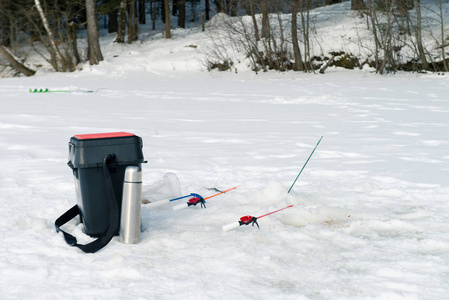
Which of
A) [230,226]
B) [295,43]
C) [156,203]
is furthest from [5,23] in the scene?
[230,226]

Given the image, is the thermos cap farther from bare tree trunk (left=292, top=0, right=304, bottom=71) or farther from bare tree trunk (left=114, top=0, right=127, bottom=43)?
bare tree trunk (left=114, top=0, right=127, bottom=43)

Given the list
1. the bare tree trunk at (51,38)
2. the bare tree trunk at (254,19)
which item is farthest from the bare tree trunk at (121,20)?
the bare tree trunk at (254,19)

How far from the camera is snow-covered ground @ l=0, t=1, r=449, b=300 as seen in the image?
2.09 meters

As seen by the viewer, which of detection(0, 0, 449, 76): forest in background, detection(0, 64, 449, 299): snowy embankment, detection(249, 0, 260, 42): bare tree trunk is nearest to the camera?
detection(0, 64, 449, 299): snowy embankment

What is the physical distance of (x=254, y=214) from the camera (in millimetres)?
2998

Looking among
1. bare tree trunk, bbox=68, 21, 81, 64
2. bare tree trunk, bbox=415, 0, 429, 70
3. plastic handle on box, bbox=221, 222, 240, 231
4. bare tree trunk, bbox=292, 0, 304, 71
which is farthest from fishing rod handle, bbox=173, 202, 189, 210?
bare tree trunk, bbox=68, 21, 81, 64

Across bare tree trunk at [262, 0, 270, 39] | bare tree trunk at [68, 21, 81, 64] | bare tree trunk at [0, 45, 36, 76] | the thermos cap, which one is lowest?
bare tree trunk at [0, 45, 36, 76]

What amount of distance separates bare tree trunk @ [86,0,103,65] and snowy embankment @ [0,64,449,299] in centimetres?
1482

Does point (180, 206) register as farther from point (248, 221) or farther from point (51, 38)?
point (51, 38)

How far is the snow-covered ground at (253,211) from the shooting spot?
6.86 feet

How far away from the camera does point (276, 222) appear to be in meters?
2.84

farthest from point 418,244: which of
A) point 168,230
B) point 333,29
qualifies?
point 333,29

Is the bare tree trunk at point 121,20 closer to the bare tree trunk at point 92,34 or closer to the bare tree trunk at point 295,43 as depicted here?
the bare tree trunk at point 92,34

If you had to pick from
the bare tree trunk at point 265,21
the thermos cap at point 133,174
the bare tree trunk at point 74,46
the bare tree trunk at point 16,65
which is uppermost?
the bare tree trunk at point 265,21
